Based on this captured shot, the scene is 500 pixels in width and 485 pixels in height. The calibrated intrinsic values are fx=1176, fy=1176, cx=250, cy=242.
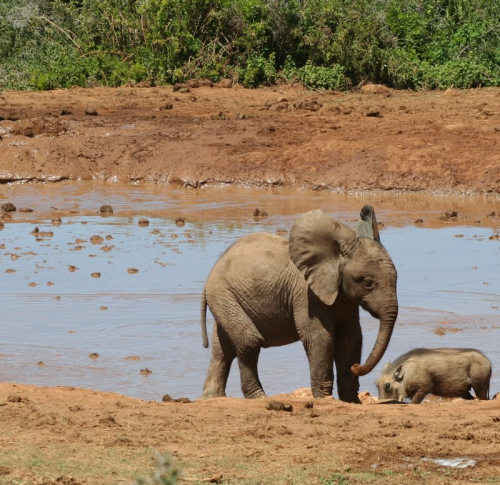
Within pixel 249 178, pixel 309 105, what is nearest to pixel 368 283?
pixel 249 178

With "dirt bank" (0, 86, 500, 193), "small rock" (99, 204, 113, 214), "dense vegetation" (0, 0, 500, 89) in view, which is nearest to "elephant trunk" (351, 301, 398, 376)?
"small rock" (99, 204, 113, 214)

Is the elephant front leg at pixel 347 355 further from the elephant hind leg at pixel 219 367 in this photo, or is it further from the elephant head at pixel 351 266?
the elephant hind leg at pixel 219 367

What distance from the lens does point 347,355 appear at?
759cm

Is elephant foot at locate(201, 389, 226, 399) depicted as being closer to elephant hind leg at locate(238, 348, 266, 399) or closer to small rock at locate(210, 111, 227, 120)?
elephant hind leg at locate(238, 348, 266, 399)

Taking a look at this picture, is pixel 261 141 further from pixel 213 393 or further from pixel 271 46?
pixel 213 393

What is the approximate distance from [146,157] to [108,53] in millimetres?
6063

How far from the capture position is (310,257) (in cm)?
724

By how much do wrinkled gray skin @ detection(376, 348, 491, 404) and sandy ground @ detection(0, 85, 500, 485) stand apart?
753 mm

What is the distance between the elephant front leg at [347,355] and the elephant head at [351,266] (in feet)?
1.28

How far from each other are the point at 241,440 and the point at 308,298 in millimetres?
1593

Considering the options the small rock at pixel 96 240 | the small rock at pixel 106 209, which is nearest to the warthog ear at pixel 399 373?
the small rock at pixel 96 240

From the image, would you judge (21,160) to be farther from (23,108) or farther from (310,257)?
(310,257)

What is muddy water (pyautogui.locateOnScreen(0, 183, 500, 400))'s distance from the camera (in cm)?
927

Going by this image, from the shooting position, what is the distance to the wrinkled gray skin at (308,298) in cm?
706
